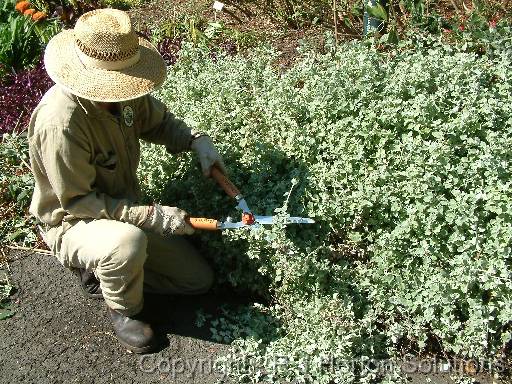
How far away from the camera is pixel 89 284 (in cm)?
380

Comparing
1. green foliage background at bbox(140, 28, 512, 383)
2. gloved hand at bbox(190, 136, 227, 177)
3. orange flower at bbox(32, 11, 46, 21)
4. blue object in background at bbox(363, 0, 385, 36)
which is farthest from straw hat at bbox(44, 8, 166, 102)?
orange flower at bbox(32, 11, 46, 21)

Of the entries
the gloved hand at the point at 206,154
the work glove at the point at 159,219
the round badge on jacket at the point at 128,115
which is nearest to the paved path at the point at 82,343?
the work glove at the point at 159,219

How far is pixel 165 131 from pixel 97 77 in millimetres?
742

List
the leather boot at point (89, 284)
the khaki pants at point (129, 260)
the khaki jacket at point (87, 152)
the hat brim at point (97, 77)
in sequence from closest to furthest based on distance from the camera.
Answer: the hat brim at point (97, 77) → the khaki jacket at point (87, 152) → the khaki pants at point (129, 260) → the leather boot at point (89, 284)

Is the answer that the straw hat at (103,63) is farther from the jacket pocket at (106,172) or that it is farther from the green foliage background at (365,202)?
the green foliage background at (365,202)

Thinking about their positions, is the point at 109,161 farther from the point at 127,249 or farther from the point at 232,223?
the point at 232,223

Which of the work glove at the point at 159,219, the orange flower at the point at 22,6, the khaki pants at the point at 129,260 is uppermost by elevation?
the work glove at the point at 159,219

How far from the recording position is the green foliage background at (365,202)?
3.31m

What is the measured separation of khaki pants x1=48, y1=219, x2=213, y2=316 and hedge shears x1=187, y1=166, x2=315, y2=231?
0.29 meters

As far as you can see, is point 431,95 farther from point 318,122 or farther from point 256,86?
point 256,86

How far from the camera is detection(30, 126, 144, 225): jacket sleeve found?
313 centimetres

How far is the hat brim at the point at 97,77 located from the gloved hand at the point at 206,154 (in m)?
0.51

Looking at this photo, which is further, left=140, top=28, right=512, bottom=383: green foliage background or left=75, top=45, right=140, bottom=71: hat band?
left=140, top=28, right=512, bottom=383: green foliage background

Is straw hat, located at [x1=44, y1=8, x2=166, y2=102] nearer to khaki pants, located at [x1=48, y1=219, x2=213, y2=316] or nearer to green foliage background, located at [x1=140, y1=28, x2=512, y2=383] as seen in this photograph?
khaki pants, located at [x1=48, y1=219, x2=213, y2=316]
